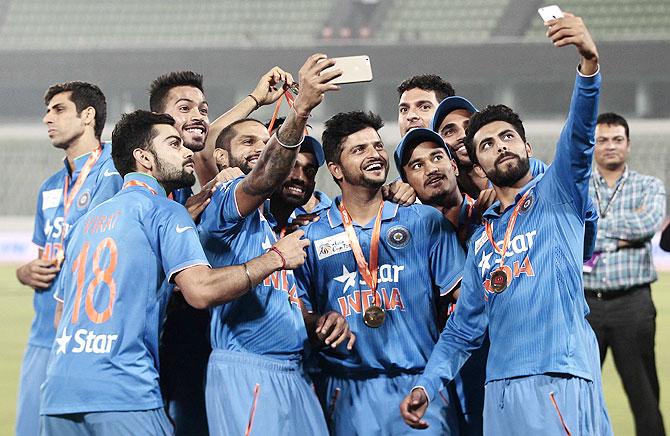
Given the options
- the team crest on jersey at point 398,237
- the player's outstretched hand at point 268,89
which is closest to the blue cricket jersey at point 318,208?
the team crest on jersey at point 398,237

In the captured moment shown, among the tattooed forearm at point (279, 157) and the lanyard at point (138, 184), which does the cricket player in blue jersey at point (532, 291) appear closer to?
the tattooed forearm at point (279, 157)

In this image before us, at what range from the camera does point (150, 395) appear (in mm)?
3732

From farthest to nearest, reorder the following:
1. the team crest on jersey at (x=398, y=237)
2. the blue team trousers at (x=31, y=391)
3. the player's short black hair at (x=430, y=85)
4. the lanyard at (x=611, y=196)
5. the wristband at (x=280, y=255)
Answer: the lanyard at (x=611, y=196), the player's short black hair at (x=430, y=85), the blue team trousers at (x=31, y=391), the team crest on jersey at (x=398, y=237), the wristband at (x=280, y=255)

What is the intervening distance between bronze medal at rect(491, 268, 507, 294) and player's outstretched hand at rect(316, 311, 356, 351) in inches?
26.4

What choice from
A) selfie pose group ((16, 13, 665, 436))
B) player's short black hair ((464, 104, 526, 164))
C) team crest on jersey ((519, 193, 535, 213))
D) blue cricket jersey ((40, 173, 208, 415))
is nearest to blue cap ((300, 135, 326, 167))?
selfie pose group ((16, 13, 665, 436))

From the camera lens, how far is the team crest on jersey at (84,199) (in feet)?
16.9

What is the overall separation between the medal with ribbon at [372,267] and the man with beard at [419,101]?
3.58 feet

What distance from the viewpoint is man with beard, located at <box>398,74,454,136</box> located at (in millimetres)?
A: 5445

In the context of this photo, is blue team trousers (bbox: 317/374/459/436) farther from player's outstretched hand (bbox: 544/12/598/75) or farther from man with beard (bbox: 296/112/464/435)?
player's outstretched hand (bbox: 544/12/598/75)

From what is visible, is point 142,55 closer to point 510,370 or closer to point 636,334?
point 636,334

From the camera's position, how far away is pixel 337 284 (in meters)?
4.44

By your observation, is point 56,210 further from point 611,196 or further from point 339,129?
point 611,196

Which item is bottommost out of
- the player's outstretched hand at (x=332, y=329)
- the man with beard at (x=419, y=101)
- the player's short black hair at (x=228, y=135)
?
the player's outstretched hand at (x=332, y=329)

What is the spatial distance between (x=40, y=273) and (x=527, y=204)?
2.84m
